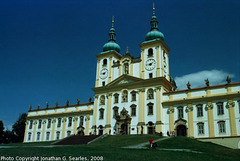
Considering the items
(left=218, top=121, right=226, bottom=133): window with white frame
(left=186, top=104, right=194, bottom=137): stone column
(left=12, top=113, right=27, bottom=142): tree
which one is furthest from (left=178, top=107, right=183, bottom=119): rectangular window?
(left=12, top=113, right=27, bottom=142): tree

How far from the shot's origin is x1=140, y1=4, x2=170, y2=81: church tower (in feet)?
162

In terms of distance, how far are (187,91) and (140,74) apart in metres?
10.5

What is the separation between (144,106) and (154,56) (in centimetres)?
1076

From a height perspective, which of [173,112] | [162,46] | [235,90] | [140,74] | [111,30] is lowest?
[173,112]

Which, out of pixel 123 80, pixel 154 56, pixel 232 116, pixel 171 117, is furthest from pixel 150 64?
pixel 232 116

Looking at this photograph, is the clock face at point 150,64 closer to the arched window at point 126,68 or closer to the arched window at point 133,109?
the arched window at point 126,68

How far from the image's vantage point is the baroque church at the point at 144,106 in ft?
135

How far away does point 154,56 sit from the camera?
5072 centimetres

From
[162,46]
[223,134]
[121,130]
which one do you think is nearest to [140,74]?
[162,46]

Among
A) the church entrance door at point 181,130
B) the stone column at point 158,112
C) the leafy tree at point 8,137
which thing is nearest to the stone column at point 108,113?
the stone column at point 158,112

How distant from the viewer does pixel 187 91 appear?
1770 inches

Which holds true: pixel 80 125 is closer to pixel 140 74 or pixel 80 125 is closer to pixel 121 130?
pixel 121 130

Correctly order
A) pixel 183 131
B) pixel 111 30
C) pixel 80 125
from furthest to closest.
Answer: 1. pixel 111 30
2. pixel 80 125
3. pixel 183 131

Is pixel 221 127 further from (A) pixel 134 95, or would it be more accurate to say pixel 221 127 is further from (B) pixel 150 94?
(A) pixel 134 95
